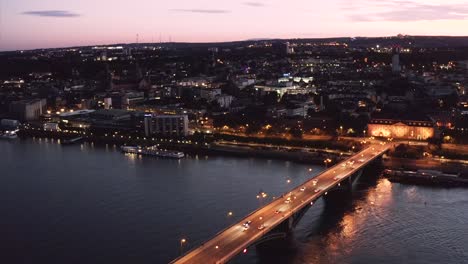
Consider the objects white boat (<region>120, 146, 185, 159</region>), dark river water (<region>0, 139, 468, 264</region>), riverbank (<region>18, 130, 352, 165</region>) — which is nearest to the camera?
dark river water (<region>0, 139, 468, 264</region>)

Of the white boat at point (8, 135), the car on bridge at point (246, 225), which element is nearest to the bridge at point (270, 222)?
the car on bridge at point (246, 225)

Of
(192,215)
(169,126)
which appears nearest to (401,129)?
(169,126)

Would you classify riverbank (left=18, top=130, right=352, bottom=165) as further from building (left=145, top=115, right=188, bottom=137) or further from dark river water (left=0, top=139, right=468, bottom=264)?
dark river water (left=0, top=139, right=468, bottom=264)

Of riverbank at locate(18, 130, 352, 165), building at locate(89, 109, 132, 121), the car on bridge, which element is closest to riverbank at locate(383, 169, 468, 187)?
riverbank at locate(18, 130, 352, 165)

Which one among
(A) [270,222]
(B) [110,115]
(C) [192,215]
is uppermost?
(B) [110,115]

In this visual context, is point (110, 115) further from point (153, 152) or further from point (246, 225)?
point (246, 225)
